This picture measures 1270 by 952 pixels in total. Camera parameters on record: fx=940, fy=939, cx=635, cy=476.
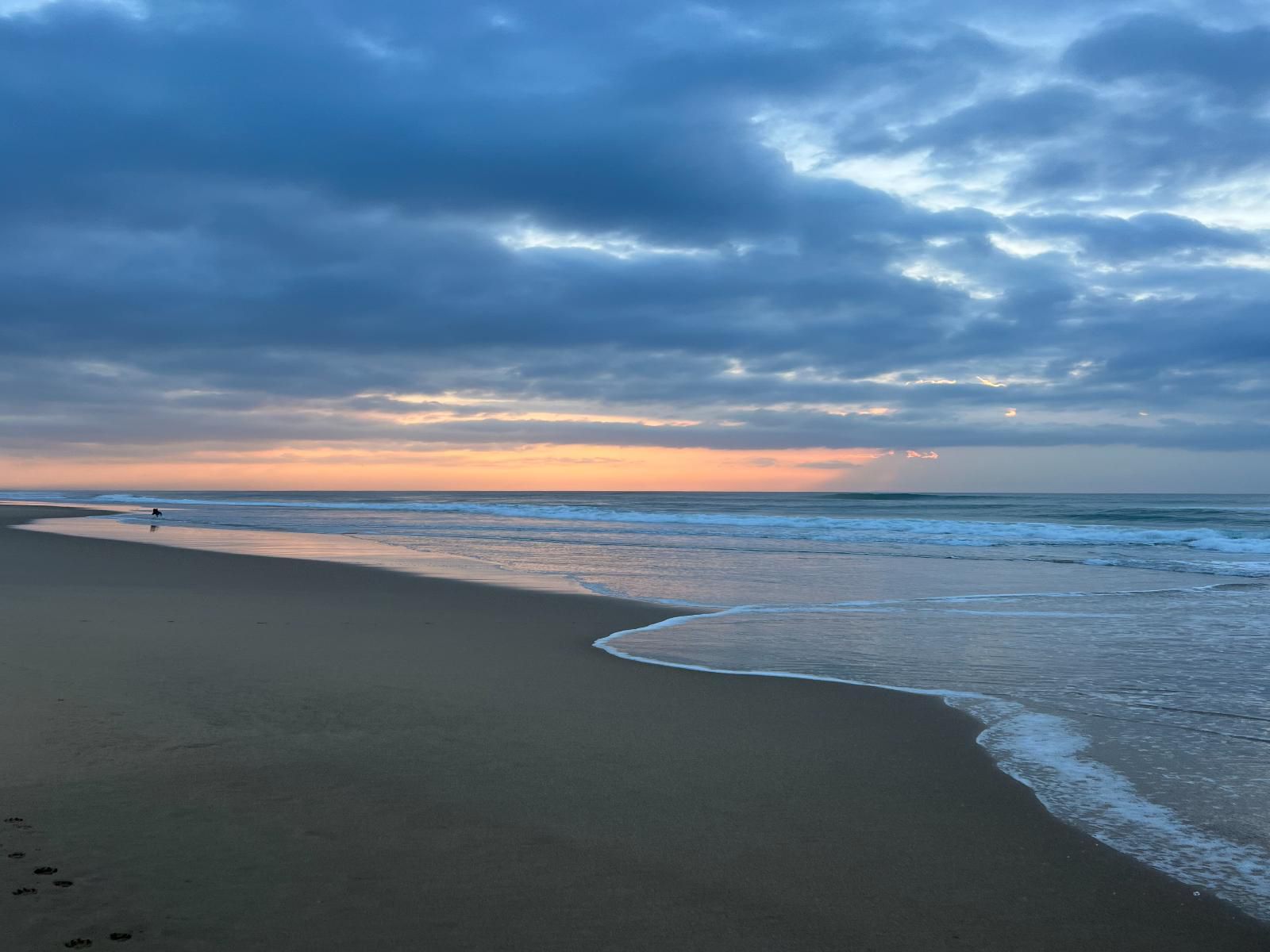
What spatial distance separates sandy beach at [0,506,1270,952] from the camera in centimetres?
307

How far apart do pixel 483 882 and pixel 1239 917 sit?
2623mm

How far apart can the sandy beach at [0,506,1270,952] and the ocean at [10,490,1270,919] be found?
437 millimetres

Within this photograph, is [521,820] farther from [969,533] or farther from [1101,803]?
[969,533]

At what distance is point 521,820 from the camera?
13.0 feet

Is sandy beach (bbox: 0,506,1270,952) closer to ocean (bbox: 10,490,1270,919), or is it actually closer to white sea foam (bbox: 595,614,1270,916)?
white sea foam (bbox: 595,614,1270,916)

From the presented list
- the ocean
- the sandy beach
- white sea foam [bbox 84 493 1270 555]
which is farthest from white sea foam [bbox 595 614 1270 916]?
white sea foam [bbox 84 493 1270 555]

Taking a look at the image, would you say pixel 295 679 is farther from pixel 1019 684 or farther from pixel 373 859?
pixel 1019 684

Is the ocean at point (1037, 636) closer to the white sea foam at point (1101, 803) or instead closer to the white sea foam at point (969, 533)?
the white sea foam at point (1101, 803)

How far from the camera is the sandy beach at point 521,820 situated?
3.07m

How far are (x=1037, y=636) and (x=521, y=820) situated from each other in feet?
23.3

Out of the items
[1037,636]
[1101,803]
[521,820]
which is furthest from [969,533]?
[521,820]

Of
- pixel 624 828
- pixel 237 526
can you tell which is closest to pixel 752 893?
pixel 624 828

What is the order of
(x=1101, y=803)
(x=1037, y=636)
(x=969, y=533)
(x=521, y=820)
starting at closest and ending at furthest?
1. (x=521, y=820)
2. (x=1101, y=803)
3. (x=1037, y=636)
4. (x=969, y=533)

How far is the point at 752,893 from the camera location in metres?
3.32
